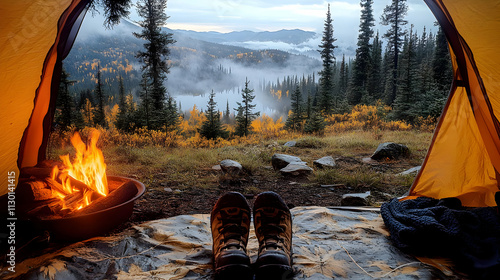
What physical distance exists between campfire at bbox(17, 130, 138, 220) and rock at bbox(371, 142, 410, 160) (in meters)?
6.79

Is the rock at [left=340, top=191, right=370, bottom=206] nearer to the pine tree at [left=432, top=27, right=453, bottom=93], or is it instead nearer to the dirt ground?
the dirt ground

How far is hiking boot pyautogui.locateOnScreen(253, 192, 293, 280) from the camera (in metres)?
1.77

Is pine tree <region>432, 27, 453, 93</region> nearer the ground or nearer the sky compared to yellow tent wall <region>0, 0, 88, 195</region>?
nearer the sky

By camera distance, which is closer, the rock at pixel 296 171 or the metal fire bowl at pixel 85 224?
the metal fire bowl at pixel 85 224

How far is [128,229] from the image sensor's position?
2.75m

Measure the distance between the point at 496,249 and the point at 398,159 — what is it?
609 centimetres

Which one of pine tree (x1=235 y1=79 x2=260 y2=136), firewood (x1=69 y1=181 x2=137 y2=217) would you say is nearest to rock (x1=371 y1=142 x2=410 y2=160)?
firewood (x1=69 y1=181 x2=137 y2=217)

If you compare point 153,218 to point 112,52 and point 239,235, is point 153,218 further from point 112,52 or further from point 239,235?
point 112,52

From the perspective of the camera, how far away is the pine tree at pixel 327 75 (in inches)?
1253

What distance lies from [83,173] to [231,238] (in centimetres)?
193

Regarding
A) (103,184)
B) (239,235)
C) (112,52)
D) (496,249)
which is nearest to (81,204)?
(103,184)

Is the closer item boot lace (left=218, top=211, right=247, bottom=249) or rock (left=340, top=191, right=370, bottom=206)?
boot lace (left=218, top=211, right=247, bottom=249)

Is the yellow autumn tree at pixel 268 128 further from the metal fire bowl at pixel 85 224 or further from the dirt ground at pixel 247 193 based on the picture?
the metal fire bowl at pixel 85 224

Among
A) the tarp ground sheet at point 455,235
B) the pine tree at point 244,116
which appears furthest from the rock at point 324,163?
the pine tree at point 244,116
